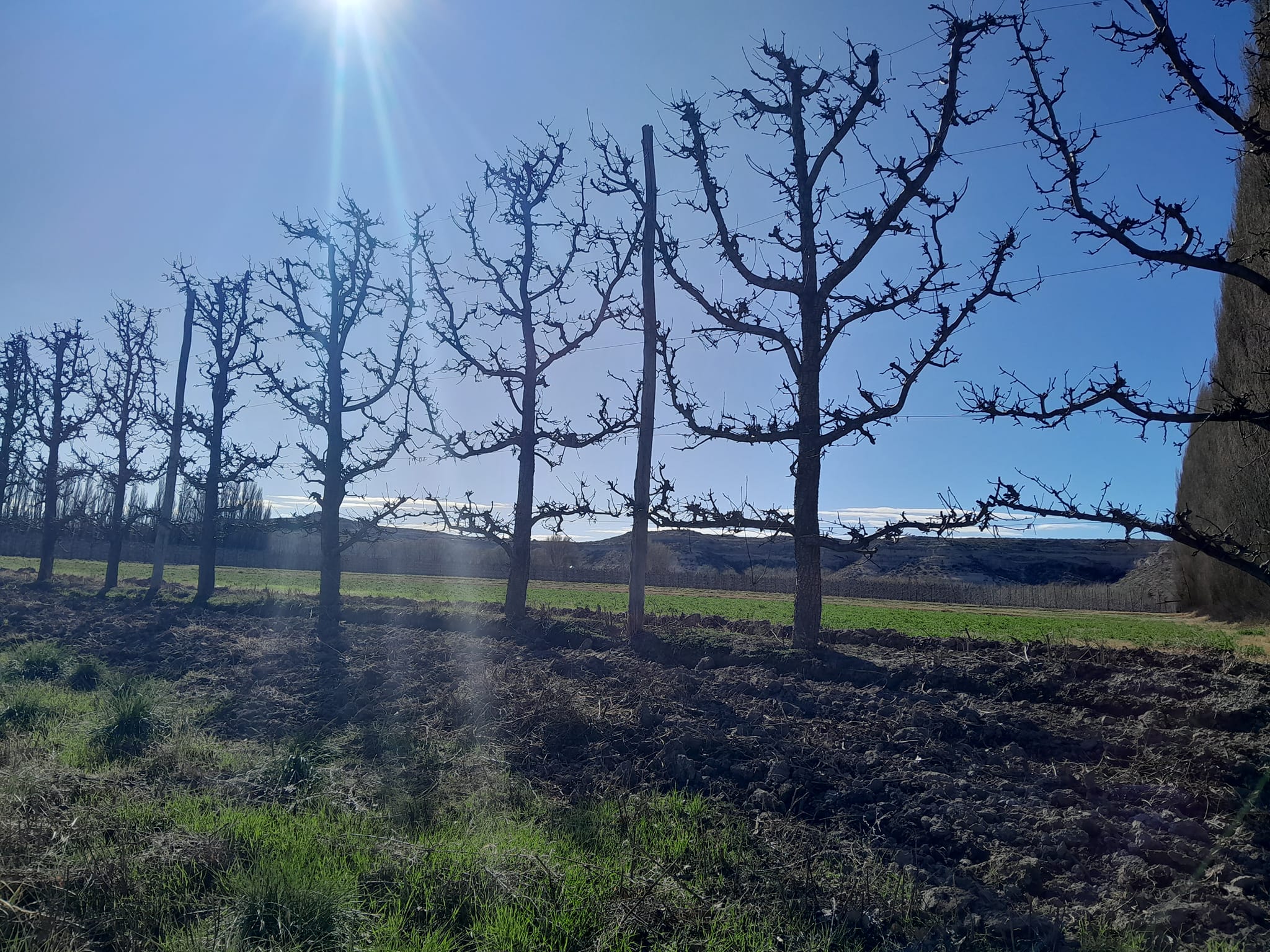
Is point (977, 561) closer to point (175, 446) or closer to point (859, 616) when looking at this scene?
point (859, 616)

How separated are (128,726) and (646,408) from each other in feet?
29.4

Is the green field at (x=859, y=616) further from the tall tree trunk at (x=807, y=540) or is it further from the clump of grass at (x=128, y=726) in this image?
the clump of grass at (x=128, y=726)


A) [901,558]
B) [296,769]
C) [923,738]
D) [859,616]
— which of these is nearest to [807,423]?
[923,738]

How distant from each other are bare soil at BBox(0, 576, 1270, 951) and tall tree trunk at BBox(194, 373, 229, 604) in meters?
11.0

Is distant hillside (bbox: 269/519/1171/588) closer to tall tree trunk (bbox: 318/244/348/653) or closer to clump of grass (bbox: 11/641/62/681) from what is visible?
tall tree trunk (bbox: 318/244/348/653)

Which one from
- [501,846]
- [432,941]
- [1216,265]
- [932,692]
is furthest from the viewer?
[932,692]

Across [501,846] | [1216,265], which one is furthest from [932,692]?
[501,846]

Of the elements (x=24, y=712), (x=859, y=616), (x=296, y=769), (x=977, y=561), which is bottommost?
(x=859, y=616)

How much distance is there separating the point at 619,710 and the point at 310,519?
46.2ft

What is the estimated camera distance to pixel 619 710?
27.2ft

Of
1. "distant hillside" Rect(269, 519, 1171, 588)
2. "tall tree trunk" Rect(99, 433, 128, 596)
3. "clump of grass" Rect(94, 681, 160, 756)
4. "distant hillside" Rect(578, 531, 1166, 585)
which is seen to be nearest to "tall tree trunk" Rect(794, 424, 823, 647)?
"clump of grass" Rect(94, 681, 160, 756)

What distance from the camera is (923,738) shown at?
667 centimetres

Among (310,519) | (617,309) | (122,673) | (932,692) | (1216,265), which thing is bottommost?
(122,673)

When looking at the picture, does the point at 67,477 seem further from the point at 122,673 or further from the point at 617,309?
the point at 617,309
